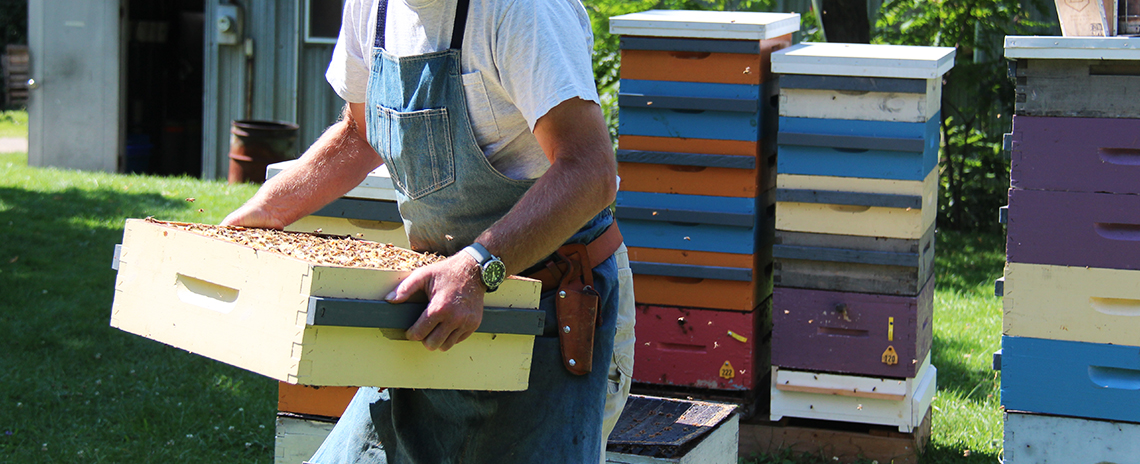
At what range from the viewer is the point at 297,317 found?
71.4 inches

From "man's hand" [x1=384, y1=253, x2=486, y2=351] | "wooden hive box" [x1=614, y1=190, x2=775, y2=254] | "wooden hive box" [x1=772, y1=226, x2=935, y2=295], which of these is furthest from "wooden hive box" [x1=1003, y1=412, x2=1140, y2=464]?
"man's hand" [x1=384, y1=253, x2=486, y2=351]

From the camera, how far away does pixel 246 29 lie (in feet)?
35.8

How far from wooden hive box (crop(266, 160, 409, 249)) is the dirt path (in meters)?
11.6

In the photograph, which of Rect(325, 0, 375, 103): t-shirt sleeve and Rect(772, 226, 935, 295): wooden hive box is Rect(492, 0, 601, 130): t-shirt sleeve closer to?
Rect(325, 0, 375, 103): t-shirt sleeve

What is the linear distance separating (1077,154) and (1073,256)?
33 cm

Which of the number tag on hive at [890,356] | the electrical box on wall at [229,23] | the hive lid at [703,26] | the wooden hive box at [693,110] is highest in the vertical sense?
the electrical box on wall at [229,23]

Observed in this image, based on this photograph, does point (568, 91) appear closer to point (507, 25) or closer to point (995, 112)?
point (507, 25)

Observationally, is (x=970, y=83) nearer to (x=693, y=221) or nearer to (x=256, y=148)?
(x=693, y=221)

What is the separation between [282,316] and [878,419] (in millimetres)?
2922

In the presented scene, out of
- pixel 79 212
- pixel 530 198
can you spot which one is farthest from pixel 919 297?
pixel 79 212

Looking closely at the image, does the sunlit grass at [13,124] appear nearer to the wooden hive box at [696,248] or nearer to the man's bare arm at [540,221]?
the wooden hive box at [696,248]

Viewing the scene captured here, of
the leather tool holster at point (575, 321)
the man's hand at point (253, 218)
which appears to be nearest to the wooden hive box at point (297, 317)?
the leather tool holster at point (575, 321)

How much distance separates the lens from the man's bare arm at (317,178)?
256 centimetres

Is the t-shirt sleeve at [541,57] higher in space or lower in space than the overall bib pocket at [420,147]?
higher
